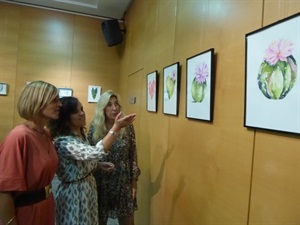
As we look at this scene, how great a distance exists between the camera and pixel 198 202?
156cm

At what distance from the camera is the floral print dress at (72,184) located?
1515 mm

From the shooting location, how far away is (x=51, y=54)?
14.1ft

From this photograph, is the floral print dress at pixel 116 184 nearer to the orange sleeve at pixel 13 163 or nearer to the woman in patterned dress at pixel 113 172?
the woman in patterned dress at pixel 113 172

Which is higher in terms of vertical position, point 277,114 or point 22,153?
point 277,114

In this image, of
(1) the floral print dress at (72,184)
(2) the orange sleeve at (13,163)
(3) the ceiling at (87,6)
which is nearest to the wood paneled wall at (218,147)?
(1) the floral print dress at (72,184)

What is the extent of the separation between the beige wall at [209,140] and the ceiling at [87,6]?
438 millimetres

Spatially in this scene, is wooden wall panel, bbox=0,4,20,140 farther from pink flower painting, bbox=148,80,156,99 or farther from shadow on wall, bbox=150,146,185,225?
shadow on wall, bbox=150,146,185,225

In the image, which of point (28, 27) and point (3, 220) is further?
point (28, 27)

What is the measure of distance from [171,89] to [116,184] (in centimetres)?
93

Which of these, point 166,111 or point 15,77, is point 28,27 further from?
point 166,111

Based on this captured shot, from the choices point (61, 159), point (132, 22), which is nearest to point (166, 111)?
point (61, 159)

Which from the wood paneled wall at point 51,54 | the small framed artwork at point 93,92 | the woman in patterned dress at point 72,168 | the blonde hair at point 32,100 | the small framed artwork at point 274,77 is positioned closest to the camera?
the small framed artwork at point 274,77

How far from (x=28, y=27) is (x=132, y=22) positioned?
Result: 185 centimetres

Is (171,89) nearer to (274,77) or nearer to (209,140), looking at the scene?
(209,140)
